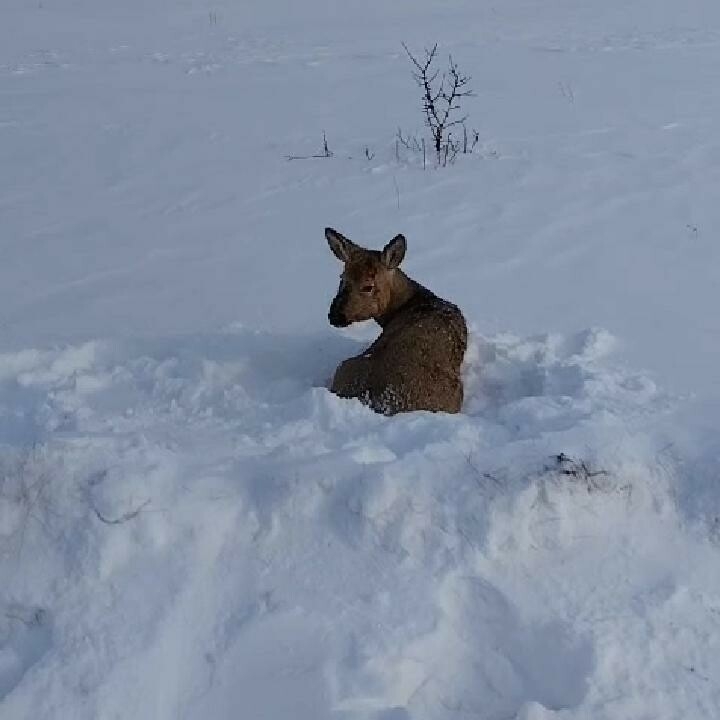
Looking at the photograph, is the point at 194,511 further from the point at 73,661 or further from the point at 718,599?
the point at 718,599

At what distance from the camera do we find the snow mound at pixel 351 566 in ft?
10.8

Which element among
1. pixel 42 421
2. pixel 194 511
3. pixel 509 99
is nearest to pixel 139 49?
pixel 509 99

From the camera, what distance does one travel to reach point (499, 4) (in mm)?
20109

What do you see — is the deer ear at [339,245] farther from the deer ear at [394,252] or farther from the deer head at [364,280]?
the deer ear at [394,252]

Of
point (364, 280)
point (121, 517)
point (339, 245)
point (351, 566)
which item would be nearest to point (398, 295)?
point (364, 280)

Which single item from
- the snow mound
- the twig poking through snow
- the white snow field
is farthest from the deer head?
the twig poking through snow

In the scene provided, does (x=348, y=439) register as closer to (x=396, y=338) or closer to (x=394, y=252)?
(x=396, y=338)

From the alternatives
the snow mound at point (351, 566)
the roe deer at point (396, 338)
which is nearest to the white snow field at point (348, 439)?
the snow mound at point (351, 566)

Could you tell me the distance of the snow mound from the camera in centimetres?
330

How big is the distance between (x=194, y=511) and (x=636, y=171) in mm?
6125

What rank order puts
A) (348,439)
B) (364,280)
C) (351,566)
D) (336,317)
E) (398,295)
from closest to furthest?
(351,566), (348,439), (336,317), (364,280), (398,295)

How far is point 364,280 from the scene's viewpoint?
569cm

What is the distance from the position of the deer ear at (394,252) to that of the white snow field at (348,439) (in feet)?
1.81

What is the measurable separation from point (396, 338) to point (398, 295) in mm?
688
